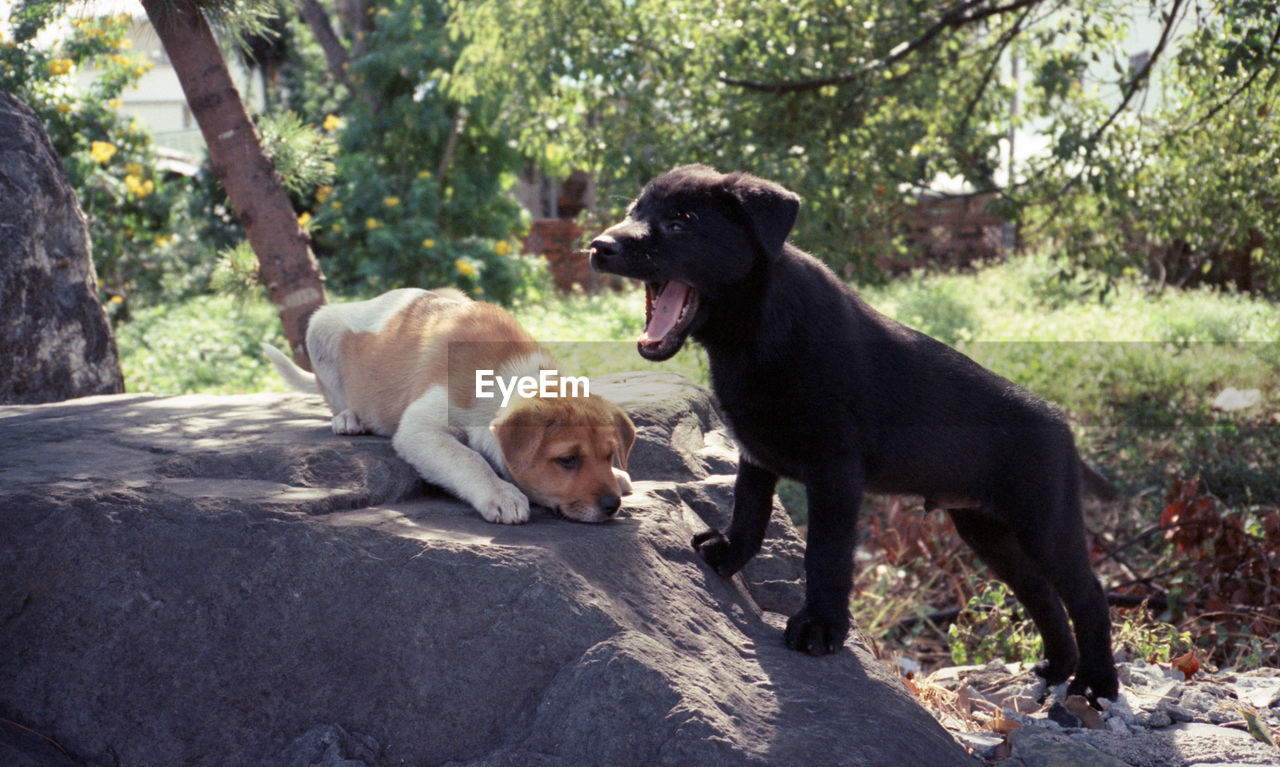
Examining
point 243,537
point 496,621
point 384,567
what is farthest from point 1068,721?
point 243,537

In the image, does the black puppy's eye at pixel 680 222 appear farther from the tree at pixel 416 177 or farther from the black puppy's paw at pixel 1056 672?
the tree at pixel 416 177

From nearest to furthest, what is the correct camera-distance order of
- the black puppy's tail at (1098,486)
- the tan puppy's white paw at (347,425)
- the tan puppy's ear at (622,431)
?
the tan puppy's ear at (622,431)
the tan puppy's white paw at (347,425)
the black puppy's tail at (1098,486)

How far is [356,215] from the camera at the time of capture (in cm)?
1170

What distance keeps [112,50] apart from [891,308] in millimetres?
9447

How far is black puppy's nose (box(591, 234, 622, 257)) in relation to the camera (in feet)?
9.40

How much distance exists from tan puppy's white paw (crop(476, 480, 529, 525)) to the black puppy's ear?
Answer: 1.08 metres

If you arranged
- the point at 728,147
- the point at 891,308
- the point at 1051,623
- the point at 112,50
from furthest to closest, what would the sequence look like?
1. the point at 891,308
2. the point at 112,50
3. the point at 728,147
4. the point at 1051,623

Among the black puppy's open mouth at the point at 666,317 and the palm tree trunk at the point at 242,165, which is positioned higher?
the palm tree trunk at the point at 242,165

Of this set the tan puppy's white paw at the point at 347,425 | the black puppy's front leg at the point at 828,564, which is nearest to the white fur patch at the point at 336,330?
the tan puppy's white paw at the point at 347,425

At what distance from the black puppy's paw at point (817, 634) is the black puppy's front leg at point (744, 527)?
0.38m

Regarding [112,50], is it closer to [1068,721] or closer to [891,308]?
[891,308]

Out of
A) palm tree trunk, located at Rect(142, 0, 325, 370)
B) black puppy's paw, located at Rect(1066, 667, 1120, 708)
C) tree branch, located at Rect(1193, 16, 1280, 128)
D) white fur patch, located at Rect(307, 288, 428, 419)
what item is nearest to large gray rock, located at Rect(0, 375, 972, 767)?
black puppy's paw, located at Rect(1066, 667, 1120, 708)

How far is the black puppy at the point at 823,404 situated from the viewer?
295 cm

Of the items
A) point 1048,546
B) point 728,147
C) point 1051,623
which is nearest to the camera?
point 1048,546
